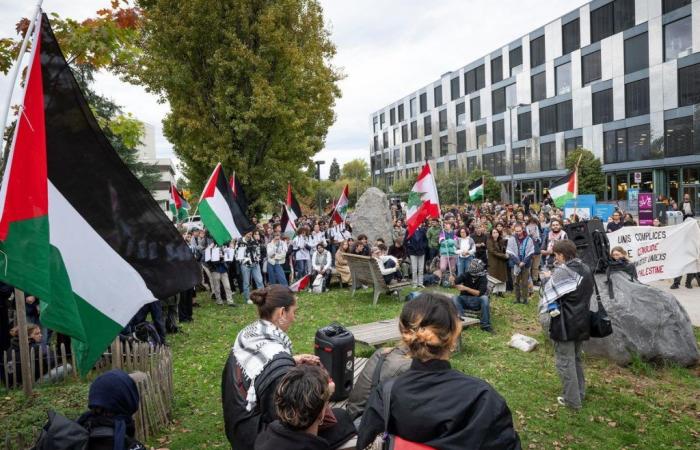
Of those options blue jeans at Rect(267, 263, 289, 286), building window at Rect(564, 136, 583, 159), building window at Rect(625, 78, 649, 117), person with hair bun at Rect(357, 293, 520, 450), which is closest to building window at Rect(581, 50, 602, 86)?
building window at Rect(625, 78, 649, 117)

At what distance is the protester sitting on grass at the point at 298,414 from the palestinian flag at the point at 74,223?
60.6 inches

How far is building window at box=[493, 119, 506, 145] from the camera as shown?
59.3m

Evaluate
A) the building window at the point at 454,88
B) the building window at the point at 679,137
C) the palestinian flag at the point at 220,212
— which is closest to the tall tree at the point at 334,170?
the building window at the point at 454,88

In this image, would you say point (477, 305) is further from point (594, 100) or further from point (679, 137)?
point (594, 100)

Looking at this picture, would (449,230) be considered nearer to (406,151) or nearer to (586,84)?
(586,84)

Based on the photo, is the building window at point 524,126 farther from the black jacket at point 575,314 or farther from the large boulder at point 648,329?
the black jacket at point 575,314

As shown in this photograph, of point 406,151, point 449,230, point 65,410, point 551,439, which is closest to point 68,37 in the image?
point 65,410

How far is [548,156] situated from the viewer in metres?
52.8

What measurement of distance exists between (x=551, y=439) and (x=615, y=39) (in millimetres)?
47458

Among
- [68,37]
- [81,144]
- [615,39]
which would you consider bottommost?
[81,144]

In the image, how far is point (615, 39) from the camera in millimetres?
43750

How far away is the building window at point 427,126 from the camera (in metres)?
72.9

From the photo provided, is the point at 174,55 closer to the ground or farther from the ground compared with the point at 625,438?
farther from the ground

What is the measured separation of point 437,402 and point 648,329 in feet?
21.6
